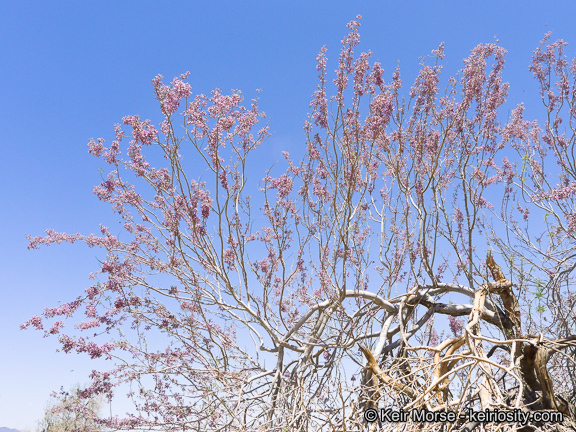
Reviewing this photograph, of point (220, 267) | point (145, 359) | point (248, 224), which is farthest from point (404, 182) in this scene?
point (145, 359)

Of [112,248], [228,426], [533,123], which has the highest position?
[533,123]

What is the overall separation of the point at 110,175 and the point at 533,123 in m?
6.55

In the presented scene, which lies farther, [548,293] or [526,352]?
[548,293]

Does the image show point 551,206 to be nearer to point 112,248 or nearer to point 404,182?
point 404,182

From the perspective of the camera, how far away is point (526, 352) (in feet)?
13.1

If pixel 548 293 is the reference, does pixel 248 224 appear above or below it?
above

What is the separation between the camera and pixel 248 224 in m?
5.72

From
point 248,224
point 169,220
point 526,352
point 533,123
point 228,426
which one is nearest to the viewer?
point 526,352

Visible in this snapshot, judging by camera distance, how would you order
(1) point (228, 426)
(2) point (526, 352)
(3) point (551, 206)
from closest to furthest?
1. (2) point (526, 352)
2. (1) point (228, 426)
3. (3) point (551, 206)

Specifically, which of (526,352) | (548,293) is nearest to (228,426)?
(526,352)

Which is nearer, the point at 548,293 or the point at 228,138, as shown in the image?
the point at 228,138

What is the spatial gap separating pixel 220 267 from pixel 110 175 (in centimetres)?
157

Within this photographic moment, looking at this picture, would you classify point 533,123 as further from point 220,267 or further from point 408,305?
point 220,267

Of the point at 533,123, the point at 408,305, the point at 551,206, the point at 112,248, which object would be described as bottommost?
the point at 408,305
